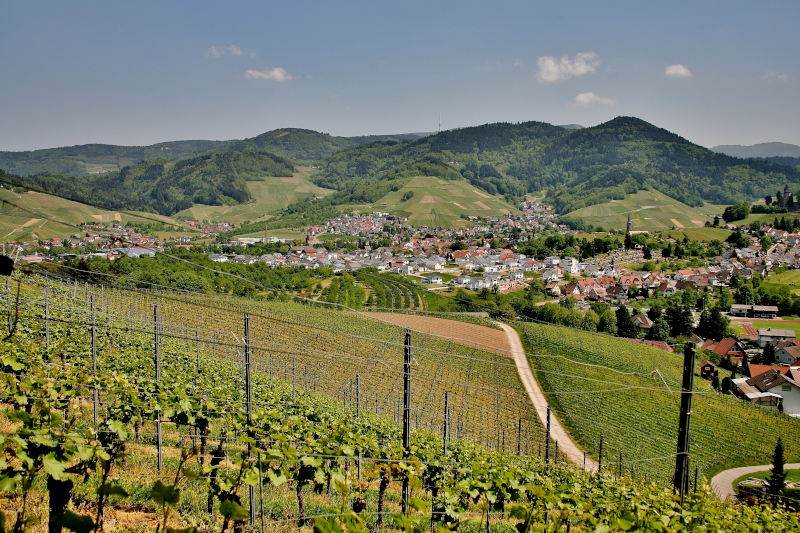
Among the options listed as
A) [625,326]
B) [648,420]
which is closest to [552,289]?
[625,326]

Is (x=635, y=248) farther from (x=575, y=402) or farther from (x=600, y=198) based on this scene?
(x=600, y=198)

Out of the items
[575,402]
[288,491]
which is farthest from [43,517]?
[575,402]

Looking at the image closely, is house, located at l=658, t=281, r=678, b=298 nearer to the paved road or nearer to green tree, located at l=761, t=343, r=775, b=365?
green tree, located at l=761, t=343, r=775, b=365

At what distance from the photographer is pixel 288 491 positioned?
8180 millimetres

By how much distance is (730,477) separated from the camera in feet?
69.3

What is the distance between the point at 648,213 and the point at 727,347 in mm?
110945

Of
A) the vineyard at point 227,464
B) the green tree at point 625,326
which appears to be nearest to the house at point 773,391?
the green tree at point 625,326

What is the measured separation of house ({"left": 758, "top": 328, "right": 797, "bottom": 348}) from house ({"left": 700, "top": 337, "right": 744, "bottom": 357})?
244 cm

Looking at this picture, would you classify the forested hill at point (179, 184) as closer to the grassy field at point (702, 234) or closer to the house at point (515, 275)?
the house at point (515, 275)

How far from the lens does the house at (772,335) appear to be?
160 feet

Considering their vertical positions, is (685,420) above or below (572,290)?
above

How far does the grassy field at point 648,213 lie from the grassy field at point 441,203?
2986 cm

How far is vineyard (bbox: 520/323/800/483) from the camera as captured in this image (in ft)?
69.7

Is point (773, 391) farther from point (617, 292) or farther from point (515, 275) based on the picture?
point (515, 275)
